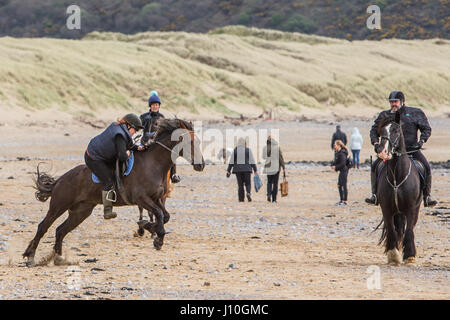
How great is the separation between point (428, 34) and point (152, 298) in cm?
13532

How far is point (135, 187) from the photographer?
12703mm

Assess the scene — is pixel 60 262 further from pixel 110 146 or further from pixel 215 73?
pixel 215 73

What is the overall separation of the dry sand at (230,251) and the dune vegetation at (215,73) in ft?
83.8

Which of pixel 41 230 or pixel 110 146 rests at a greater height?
pixel 110 146

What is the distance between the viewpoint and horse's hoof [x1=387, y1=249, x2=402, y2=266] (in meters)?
12.6

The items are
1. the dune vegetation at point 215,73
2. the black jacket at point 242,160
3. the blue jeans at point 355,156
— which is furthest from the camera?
the dune vegetation at point 215,73

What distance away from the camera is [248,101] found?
65438 millimetres

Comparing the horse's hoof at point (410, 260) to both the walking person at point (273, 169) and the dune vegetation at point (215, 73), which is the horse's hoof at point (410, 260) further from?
the dune vegetation at point (215, 73)

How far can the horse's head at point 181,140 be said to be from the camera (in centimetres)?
1309

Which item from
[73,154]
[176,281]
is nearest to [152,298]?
[176,281]

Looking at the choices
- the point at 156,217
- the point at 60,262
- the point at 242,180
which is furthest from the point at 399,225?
the point at 242,180

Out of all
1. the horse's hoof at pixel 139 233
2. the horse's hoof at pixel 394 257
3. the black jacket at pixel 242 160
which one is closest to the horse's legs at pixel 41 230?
the horse's hoof at pixel 139 233

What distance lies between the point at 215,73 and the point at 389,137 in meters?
60.1

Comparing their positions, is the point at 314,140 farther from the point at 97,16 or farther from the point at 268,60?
the point at 97,16
